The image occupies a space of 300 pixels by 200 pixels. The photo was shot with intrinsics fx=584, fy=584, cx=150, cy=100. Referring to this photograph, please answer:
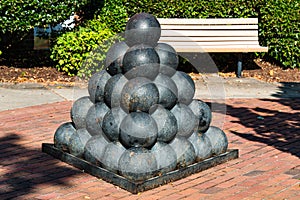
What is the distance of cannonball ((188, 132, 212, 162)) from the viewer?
6.37m

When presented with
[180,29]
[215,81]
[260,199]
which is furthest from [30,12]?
[260,199]

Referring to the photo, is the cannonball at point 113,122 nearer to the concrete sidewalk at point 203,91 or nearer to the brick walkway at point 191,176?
the brick walkway at point 191,176

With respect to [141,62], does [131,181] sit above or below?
below

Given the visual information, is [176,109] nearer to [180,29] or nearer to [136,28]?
[136,28]

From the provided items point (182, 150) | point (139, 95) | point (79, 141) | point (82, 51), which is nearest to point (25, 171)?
point (79, 141)

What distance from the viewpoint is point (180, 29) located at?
12711mm

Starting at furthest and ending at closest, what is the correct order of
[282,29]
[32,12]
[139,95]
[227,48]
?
[282,29], [227,48], [32,12], [139,95]

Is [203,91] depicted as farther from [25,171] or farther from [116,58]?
[25,171]

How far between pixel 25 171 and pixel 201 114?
6.55 ft

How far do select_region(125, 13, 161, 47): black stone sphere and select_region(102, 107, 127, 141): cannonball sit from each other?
2.43ft

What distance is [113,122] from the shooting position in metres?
5.95

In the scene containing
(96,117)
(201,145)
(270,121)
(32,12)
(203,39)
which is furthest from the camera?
(203,39)

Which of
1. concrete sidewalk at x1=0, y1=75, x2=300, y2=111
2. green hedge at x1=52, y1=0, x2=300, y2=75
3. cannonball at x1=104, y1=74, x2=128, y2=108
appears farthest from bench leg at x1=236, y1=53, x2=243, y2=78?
cannonball at x1=104, y1=74, x2=128, y2=108

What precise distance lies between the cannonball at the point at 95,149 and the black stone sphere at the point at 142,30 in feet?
3.44
